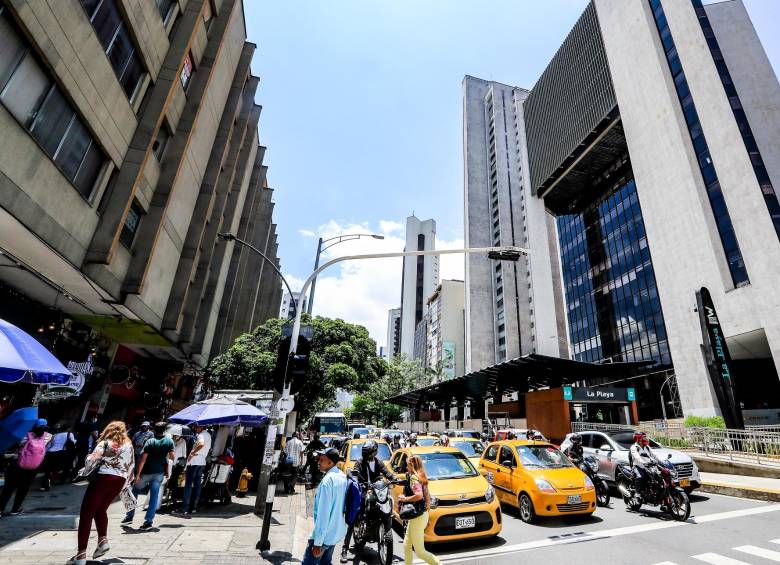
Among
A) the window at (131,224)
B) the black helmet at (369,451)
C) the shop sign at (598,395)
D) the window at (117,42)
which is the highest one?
the window at (117,42)

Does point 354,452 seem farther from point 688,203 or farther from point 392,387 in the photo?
point 392,387

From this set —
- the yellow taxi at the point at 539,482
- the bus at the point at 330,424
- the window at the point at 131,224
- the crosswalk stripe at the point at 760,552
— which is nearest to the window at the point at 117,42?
the window at the point at 131,224

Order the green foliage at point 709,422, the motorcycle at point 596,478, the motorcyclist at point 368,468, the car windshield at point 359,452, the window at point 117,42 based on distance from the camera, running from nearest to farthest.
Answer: the motorcyclist at point 368,468 → the motorcycle at point 596,478 → the window at point 117,42 → the car windshield at point 359,452 → the green foliage at point 709,422

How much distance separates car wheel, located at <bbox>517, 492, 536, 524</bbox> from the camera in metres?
8.36

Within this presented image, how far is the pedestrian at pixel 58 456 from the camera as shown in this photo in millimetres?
11152

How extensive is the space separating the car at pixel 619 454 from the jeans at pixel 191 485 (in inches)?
445

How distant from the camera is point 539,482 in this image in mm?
8344

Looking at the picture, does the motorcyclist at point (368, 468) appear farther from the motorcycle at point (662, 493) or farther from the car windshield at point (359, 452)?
the motorcycle at point (662, 493)

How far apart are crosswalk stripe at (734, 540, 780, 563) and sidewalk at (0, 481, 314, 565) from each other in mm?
7341

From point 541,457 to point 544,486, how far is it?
44.1 inches

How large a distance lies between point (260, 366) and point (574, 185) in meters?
67.1

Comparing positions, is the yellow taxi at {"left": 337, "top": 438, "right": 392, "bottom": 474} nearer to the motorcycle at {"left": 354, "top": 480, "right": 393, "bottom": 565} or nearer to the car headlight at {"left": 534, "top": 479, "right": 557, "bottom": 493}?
the car headlight at {"left": 534, "top": 479, "right": 557, "bottom": 493}

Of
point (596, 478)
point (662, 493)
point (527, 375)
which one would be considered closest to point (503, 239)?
point (527, 375)

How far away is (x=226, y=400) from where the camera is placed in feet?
37.9
